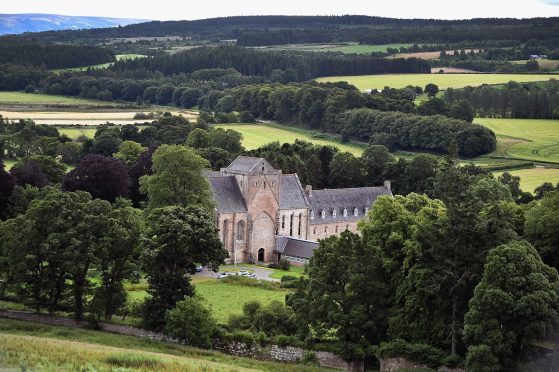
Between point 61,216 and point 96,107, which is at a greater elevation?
point 61,216

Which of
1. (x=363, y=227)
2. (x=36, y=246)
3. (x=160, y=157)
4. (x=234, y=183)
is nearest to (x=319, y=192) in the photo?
(x=234, y=183)

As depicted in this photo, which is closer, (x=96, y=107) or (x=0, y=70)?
(x=96, y=107)

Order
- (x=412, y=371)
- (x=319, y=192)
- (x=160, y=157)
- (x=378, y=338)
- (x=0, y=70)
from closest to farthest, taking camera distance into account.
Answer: (x=412, y=371)
(x=378, y=338)
(x=160, y=157)
(x=319, y=192)
(x=0, y=70)

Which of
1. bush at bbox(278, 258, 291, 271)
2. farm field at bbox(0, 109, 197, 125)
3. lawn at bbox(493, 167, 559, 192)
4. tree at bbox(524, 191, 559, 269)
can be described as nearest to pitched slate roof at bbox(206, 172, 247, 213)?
bush at bbox(278, 258, 291, 271)

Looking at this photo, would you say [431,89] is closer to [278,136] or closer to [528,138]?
[278,136]

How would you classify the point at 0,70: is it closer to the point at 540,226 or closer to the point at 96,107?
the point at 96,107

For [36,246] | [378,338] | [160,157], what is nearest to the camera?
[378,338]
